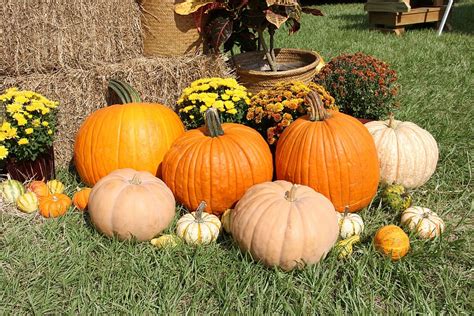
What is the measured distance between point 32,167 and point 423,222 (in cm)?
245

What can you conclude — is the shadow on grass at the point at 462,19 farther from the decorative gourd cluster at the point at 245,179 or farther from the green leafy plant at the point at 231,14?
the decorative gourd cluster at the point at 245,179

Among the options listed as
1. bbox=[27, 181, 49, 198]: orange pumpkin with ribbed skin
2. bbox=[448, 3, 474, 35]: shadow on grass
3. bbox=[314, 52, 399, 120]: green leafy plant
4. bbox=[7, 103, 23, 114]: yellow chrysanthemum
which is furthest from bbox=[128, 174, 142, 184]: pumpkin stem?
bbox=[448, 3, 474, 35]: shadow on grass

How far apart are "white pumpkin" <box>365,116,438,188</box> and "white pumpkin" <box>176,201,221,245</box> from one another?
1.20 metres

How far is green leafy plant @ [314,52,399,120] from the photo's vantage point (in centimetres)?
360

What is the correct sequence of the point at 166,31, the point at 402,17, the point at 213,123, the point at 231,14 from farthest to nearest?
the point at 402,17 < the point at 231,14 < the point at 166,31 < the point at 213,123

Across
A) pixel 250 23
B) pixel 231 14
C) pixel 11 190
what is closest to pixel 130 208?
pixel 11 190

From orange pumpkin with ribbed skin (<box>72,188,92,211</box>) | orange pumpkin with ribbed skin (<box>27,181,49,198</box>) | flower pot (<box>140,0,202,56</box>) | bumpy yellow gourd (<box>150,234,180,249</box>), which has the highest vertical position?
flower pot (<box>140,0,202,56</box>)

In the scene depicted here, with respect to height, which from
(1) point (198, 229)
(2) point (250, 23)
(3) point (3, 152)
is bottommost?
(1) point (198, 229)

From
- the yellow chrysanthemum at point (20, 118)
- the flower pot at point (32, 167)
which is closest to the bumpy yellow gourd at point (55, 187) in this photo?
the flower pot at point (32, 167)

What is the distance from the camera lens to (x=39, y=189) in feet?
9.42

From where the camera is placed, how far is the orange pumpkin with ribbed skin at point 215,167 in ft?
8.71

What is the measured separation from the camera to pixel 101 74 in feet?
10.8

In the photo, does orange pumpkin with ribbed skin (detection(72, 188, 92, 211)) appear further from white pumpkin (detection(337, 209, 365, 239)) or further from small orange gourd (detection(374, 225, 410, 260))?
small orange gourd (detection(374, 225, 410, 260))

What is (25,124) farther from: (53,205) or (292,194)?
(292,194)
